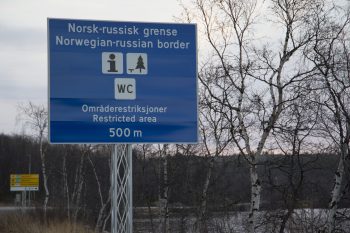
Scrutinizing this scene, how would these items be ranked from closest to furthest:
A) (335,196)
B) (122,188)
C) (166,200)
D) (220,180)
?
(122,188) < (335,196) < (166,200) < (220,180)

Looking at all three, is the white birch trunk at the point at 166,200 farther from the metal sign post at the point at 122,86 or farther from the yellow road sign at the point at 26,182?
the yellow road sign at the point at 26,182

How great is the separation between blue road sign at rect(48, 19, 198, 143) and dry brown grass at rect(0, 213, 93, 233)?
8.16m

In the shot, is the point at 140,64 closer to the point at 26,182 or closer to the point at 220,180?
the point at 220,180

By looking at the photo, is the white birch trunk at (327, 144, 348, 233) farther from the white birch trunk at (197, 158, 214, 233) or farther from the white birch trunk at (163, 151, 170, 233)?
the white birch trunk at (163, 151, 170, 233)

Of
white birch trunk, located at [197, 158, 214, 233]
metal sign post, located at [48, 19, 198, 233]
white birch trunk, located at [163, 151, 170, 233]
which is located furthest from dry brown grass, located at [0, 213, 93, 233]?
metal sign post, located at [48, 19, 198, 233]

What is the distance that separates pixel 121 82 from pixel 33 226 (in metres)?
12.4

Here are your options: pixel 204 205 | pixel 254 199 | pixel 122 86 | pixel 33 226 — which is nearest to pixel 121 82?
pixel 122 86

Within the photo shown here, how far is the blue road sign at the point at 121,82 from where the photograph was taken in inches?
292

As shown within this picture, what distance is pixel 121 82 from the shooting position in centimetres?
752

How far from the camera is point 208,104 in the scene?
19.7 m

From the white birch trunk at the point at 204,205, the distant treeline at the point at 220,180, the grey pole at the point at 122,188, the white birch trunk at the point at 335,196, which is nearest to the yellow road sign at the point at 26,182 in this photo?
the distant treeline at the point at 220,180

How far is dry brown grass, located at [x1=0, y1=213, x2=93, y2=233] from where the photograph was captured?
1563 cm

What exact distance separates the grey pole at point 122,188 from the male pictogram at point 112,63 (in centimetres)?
99

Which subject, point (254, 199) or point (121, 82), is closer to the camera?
point (121, 82)
